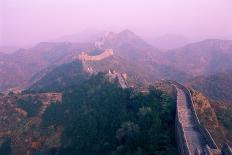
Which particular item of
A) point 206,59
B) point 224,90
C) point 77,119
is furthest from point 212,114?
point 206,59

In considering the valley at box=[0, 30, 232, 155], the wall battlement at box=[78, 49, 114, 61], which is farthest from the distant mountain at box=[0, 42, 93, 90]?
the valley at box=[0, 30, 232, 155]

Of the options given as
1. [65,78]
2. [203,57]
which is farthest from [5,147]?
[203,57]

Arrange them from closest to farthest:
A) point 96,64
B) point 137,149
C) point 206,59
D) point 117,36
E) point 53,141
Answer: point 137,149 → point 53,141 → point 96,64 → point 206,59 → point 117,36

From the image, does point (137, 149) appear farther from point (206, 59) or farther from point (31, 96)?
point (206, 59)

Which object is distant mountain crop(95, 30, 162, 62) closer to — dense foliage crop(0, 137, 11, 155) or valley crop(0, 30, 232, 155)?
valley crop(0, 30, 232, 155)

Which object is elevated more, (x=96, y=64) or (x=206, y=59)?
(x=96, y=64)

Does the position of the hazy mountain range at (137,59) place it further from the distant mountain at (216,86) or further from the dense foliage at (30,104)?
the dense foliage at (30,104)

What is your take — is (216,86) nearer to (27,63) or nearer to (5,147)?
(5,147)

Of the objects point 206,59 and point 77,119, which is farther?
point 206,59
